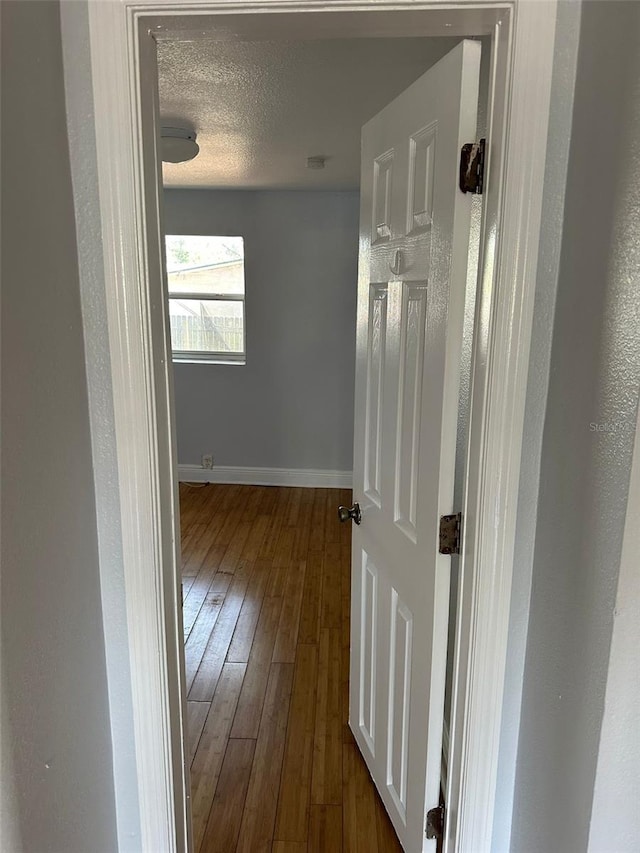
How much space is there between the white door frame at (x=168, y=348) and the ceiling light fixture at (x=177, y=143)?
5.61 ft

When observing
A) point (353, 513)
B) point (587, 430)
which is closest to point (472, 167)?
point (587, 430)

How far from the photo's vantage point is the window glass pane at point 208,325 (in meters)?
4.94

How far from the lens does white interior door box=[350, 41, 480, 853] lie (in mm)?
1268

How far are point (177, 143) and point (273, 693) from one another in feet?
7.68

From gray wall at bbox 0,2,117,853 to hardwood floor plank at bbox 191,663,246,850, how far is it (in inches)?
33.7

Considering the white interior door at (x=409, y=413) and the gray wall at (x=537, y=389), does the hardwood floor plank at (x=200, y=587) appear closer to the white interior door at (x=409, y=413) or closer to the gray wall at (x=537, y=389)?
the white interior door at (x=409, y=413)

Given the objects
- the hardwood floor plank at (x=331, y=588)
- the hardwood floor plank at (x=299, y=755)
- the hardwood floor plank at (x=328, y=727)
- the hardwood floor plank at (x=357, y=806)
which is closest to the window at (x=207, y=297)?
the hardwood floor plank at (x=331, y=588)

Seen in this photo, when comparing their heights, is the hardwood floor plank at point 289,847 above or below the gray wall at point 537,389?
below

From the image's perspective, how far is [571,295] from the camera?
3.35 feet

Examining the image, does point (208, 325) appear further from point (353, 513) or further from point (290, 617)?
point (353, 513)

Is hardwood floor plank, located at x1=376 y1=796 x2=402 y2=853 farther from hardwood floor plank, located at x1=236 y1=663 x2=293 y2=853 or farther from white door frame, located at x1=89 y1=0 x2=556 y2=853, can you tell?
white door frame, located at x1=89 y1=0 x2=556 y2=853

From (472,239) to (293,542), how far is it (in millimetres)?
2923

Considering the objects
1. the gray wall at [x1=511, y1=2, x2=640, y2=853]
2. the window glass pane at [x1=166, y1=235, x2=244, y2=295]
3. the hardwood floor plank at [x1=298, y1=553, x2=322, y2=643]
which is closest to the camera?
the gray wall at [x1=511, y1=2, x2=640, y2=853]

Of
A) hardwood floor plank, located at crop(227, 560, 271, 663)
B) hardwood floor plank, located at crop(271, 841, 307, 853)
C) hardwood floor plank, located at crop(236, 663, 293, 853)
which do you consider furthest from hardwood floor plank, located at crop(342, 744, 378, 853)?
hardwood floor plank, located at crop(227, 560, 271, 663)
